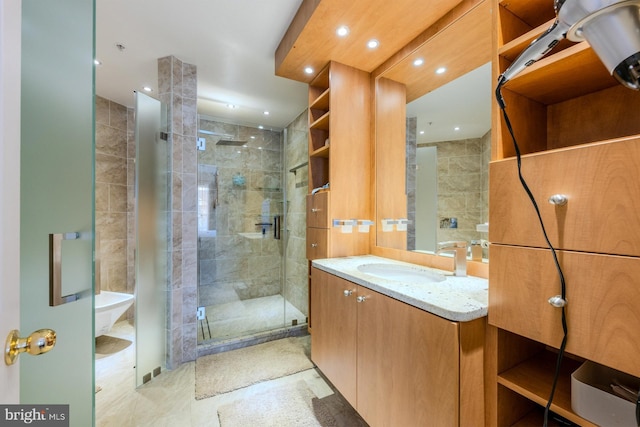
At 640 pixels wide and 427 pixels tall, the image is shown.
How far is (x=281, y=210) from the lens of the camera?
321cm

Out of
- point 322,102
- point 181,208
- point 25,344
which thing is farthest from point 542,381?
point 181,208

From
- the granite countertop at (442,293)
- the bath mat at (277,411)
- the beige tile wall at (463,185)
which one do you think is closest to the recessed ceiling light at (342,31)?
the beige tile wall at (463,185)

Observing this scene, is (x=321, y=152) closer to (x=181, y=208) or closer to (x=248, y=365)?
(x=181, y=208)

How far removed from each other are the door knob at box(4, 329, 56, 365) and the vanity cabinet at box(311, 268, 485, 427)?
1.05 meters

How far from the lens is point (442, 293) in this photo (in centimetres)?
102

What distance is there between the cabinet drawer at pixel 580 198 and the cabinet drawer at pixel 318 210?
1155 mm

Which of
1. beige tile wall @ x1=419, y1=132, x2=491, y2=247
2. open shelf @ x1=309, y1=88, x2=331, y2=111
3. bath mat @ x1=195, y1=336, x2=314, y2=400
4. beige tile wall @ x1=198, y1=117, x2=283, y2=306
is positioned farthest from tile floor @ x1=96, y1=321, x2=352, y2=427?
open shelf @ x1=309, y1=88, x2=331, y2=111

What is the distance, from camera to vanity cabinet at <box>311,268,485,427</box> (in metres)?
0.85

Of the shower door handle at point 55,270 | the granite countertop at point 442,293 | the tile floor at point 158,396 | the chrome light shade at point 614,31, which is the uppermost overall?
the chrome light shade at point 614,31

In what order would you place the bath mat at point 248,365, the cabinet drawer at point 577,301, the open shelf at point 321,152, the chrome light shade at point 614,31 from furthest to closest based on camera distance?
1. the open shelf at point 321,152
2. the bath mat at point 248,365
3. the cabinet drawer at point 577,301
4. the chrome light shade at point 614,31

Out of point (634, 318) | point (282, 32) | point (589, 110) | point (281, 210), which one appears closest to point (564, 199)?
point (634, 318)

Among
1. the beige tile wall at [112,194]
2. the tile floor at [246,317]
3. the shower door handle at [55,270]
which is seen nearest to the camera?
the shower door handle at [55,270]

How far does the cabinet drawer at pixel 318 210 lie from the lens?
1864mm

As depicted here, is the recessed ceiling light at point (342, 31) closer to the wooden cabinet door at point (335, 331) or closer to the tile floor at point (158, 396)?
the wooden cabinet door at point (335, 331)
